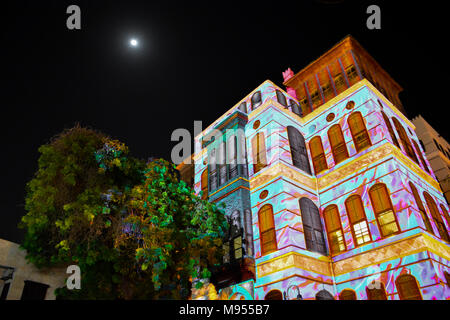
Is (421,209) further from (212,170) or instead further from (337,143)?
(212,170)

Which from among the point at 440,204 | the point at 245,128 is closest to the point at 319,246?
the point at 440,204

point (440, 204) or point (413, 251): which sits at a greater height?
point (440, 204)

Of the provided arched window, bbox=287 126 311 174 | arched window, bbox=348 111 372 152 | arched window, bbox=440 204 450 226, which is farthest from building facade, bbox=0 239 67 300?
arched window, bbox=440 204 450 226

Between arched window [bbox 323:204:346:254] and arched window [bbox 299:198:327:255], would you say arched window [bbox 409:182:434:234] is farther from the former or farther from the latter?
arched window [bbox 299:198:327:255]

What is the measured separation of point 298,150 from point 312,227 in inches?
163

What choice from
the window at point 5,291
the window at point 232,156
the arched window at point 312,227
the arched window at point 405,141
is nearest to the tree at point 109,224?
the window at point 5,291

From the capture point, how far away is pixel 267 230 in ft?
44.6

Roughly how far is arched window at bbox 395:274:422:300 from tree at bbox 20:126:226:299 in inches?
264

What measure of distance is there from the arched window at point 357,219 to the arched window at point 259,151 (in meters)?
4.23

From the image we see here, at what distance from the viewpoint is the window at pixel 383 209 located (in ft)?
38.0

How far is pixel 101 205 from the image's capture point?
11.7m
